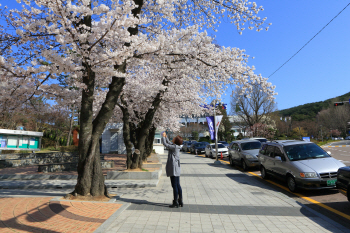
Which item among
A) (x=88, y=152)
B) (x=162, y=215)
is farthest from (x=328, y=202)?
Result: (x=88, y=152)

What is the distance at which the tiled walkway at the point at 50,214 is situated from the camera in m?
4.28

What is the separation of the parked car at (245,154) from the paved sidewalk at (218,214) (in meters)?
5.34

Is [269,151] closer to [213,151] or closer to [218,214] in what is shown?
[218,214]

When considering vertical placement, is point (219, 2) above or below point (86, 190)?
above

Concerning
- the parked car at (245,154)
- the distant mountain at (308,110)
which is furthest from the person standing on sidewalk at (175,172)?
the distant mountain at (308,110)

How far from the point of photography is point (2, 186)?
8711 mm

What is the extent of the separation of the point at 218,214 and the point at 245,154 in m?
8.75

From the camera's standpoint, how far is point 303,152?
8484mm

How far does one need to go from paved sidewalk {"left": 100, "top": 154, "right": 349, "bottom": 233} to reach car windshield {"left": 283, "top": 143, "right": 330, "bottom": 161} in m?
1.59

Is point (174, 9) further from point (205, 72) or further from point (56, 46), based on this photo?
point (56, 46)

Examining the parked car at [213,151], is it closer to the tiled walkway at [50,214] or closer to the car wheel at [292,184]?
the car wheel at [292,184]

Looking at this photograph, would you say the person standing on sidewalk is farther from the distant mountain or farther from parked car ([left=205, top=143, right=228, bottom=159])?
the distant mountain

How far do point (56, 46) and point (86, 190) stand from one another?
3914mm

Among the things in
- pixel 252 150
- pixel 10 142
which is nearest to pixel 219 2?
pixel 252 150
